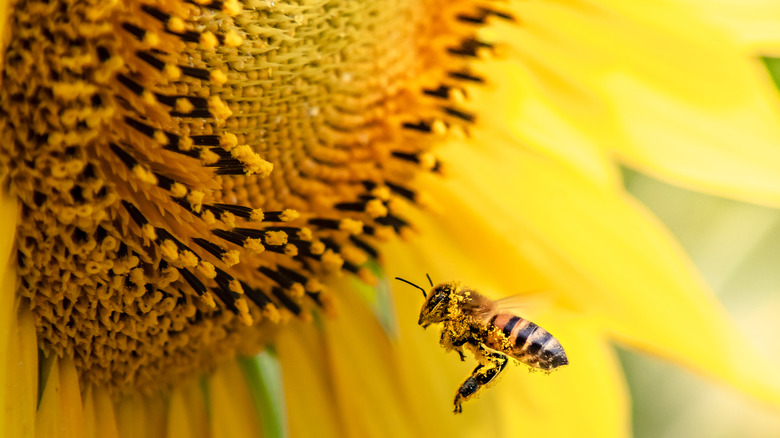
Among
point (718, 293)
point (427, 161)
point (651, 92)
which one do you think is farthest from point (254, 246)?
point (718, 293)

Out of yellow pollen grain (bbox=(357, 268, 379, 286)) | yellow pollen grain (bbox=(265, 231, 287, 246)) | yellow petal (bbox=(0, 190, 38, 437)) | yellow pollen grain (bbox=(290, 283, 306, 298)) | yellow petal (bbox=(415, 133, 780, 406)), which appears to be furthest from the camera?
yellow petal (bbox=(415, 133, 780, 406))

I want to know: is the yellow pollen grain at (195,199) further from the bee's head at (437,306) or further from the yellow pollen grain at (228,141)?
the bee's head at (437,306)

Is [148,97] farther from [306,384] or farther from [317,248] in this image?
[306,384]

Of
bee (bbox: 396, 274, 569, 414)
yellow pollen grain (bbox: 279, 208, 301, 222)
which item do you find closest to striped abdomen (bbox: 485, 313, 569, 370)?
bee (bbox: 396, 274, 569, 414)

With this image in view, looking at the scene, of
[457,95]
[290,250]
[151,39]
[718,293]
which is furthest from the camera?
[718,293]

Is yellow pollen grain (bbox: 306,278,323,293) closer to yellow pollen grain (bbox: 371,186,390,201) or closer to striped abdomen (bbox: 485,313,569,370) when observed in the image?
yellow pollen grain (bbox: 371,186,390,201)

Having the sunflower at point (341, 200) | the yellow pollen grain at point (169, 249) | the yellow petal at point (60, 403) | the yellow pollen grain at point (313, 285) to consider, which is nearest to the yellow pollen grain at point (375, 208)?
the sunflower at point (341, 200)
